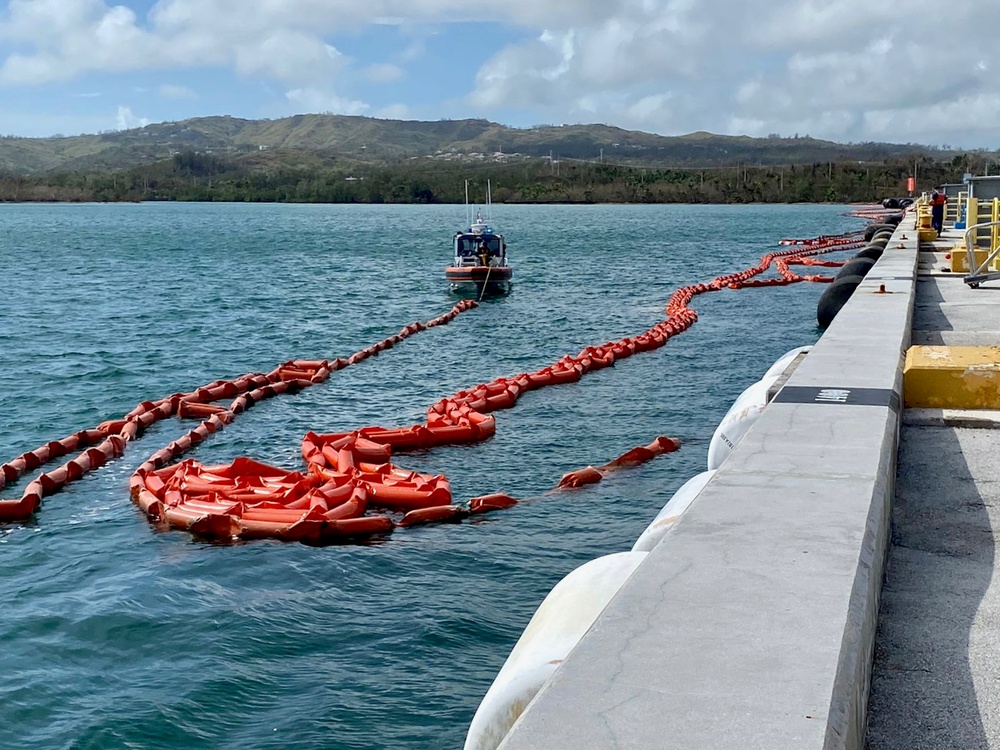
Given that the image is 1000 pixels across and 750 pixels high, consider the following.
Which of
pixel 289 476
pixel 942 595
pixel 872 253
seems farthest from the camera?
pixel 872 253

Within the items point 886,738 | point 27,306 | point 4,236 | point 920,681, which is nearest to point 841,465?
point 920,681

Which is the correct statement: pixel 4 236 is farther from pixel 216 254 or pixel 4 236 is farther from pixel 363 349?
pixel 363 349

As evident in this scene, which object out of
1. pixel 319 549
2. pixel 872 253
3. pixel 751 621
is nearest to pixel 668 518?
pixel 751 621

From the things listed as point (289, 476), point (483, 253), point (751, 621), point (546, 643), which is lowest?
point (289, 476)

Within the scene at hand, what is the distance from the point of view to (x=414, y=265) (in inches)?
2589

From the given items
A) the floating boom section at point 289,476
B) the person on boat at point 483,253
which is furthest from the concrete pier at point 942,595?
the person on boat at point 483,253

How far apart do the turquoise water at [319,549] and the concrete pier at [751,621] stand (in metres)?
3.43

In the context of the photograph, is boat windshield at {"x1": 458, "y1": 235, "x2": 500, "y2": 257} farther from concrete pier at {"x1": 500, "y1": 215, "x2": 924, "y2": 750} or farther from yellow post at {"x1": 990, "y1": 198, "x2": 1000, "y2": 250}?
concrete pier at {"x1": 500, "y1": 215, "x2": 924, "y2": 750}

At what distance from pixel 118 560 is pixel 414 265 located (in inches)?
2149

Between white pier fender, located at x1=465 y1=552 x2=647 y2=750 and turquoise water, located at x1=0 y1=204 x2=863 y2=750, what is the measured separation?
3.07 metres

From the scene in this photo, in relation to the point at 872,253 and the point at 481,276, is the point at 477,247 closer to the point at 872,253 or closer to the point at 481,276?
the point at 481,276

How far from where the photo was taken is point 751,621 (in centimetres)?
386

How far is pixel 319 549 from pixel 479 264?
3234 cm

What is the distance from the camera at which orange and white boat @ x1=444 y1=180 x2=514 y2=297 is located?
140 ft
